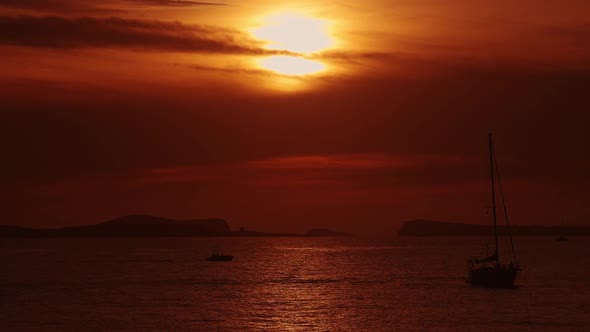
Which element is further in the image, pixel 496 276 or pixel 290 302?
pixel 496 276

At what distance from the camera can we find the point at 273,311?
3659 inches

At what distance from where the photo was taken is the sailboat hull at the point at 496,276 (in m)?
111

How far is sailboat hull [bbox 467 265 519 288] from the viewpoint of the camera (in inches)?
4370

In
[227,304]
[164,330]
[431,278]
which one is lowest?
[164,330]

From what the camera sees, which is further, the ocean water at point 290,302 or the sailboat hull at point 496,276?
the sailboat hull at point 496,276

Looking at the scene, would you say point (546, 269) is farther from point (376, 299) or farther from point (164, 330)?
point (164, 330)

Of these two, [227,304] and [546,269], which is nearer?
[227,304]

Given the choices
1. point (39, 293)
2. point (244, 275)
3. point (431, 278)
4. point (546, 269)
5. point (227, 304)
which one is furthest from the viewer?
point (546, 269)

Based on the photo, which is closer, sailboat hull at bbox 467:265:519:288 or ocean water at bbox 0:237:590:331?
ocean water at bbox 0:237:590:331

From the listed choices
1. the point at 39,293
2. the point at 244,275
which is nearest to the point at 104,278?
the point at 244,275

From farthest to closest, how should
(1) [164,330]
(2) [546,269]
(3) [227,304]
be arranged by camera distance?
1. (2) [546,269]
2. (3) [227,304]
3. (1) [164,330]

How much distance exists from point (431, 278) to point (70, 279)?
5623cm

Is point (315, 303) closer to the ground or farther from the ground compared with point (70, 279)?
closer to the ground

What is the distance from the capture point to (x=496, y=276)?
111625 millimetres
